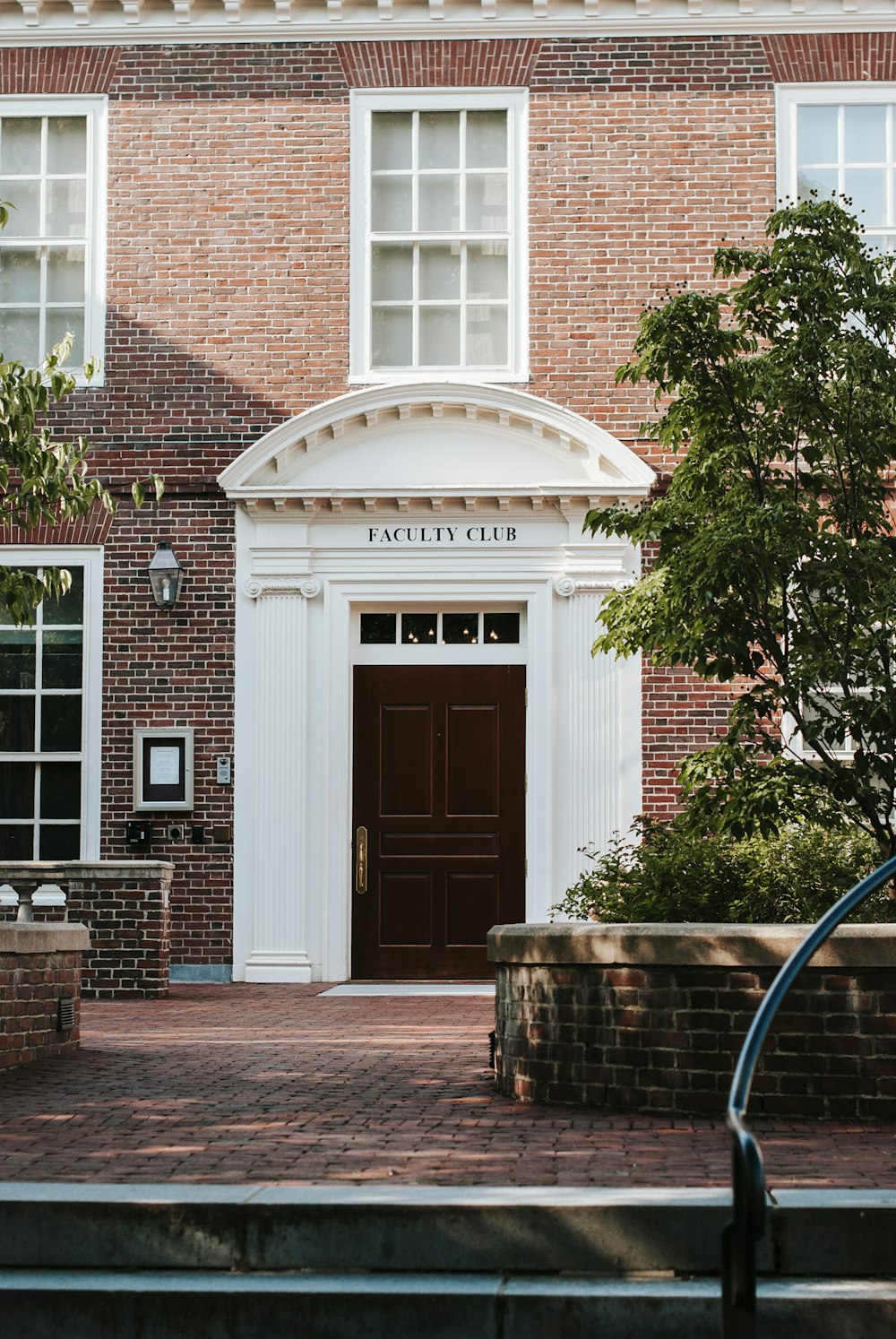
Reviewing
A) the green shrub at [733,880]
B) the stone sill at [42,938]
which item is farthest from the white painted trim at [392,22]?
the stone sill at [42,938]

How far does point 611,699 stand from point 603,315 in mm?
3218

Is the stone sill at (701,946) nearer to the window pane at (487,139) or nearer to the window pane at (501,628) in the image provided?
the window pane at (501,628)

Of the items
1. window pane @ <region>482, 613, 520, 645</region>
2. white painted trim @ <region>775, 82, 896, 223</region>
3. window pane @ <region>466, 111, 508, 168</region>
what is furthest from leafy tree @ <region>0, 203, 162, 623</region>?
white painted trim @ <region>775, 82, 896, 223</region>

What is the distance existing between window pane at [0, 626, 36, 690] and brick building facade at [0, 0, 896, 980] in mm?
59

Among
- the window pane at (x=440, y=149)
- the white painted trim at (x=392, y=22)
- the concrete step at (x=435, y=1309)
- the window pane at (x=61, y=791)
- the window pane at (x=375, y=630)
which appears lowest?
the concrete step at (x=435, y=1309)

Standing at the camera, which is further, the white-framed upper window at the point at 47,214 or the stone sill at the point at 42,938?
the white-framed upper window at the point at 47,214

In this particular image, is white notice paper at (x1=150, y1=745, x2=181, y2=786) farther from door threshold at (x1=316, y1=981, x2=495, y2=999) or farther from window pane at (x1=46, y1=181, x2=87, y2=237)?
window pane at (x1=46, y1=181, x2=87, y2=237)

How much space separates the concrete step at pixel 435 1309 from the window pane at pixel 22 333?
11.2 metres

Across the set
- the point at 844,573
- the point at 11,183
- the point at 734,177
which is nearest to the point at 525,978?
the point at 844,573

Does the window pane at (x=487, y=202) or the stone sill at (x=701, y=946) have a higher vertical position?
the window pane at (x=487, y=202)

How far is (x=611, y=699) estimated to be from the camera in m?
13.9

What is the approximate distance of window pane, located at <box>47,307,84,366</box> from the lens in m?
14.7

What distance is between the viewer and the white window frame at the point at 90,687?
558 inches

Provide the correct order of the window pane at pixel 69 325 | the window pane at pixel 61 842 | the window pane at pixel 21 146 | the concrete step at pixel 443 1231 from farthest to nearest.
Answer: the window pane at pixel 21 146 < the window pane at pixel 69 325 < the window pane at pixel 61 842 < the concrete step at pixel 443 1231
